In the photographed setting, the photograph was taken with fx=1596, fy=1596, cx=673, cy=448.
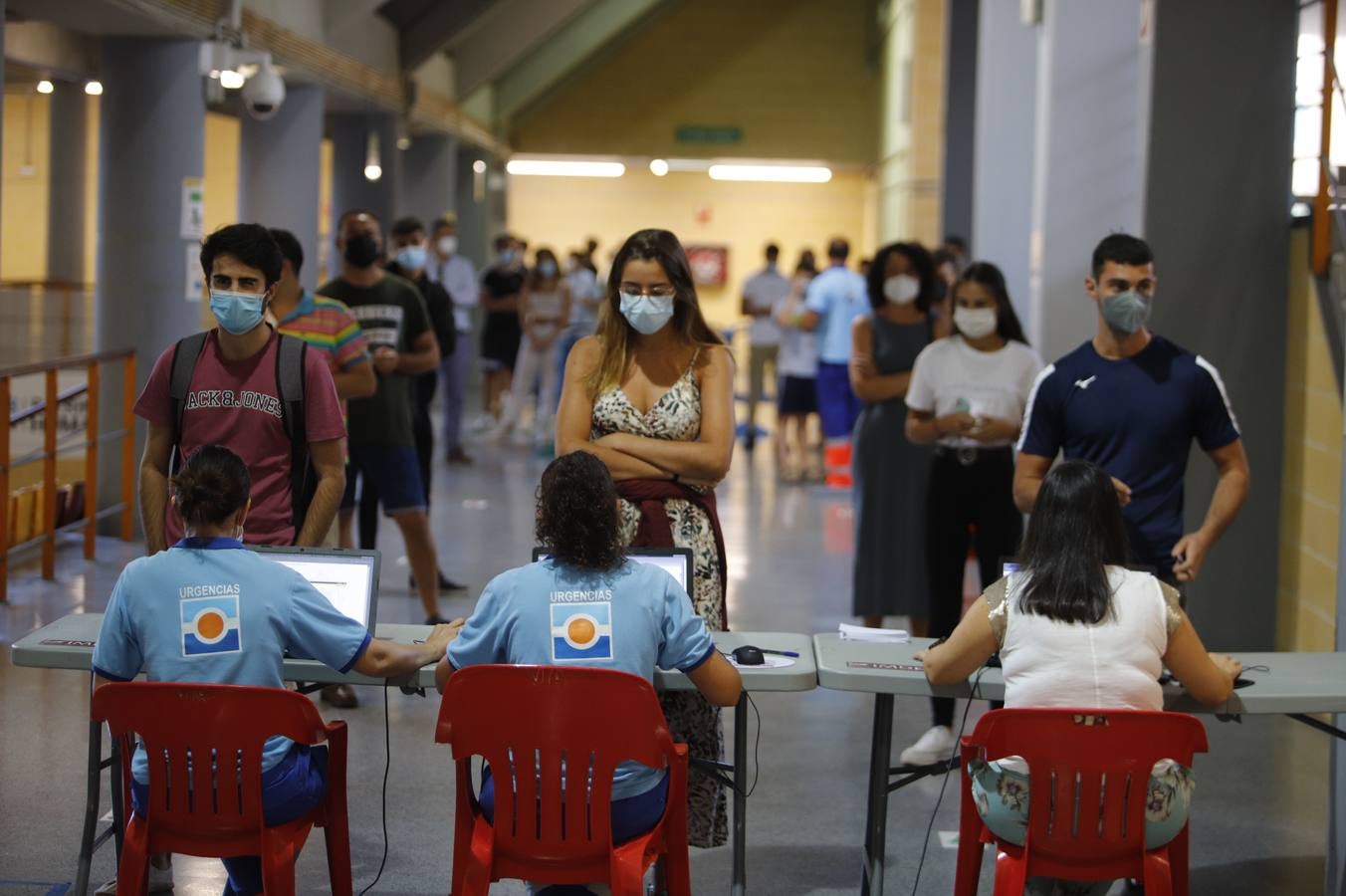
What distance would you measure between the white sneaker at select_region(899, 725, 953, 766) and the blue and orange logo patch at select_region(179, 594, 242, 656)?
2.52m

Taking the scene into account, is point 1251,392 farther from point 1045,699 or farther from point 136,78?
point 136,78

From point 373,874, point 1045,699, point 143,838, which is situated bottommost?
point 373,874

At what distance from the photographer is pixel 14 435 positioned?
9555 millimetres

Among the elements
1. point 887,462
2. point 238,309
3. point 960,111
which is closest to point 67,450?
point 887,462

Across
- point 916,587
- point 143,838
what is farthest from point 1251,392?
point 143,838

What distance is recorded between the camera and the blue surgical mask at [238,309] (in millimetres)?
3912

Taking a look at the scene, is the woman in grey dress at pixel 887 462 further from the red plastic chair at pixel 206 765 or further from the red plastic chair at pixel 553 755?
the red plastic chair at pixel 206 765

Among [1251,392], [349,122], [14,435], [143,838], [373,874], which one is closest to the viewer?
[143,838]

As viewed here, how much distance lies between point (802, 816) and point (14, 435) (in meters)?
6.67

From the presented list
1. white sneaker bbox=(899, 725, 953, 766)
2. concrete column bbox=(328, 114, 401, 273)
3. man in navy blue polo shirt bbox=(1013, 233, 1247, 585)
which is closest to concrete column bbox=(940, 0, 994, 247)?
concrete column bbox=(328, 114, 401, 273)

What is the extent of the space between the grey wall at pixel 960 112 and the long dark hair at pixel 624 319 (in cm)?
1254

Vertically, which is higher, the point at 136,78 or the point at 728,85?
the point at 728,85

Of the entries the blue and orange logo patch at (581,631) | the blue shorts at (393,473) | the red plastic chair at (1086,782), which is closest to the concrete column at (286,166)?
the blue shorts at (393,473)

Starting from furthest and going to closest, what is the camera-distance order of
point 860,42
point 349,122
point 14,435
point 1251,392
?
point 860,42
point 349,122
point 14,435
point 1251,392
